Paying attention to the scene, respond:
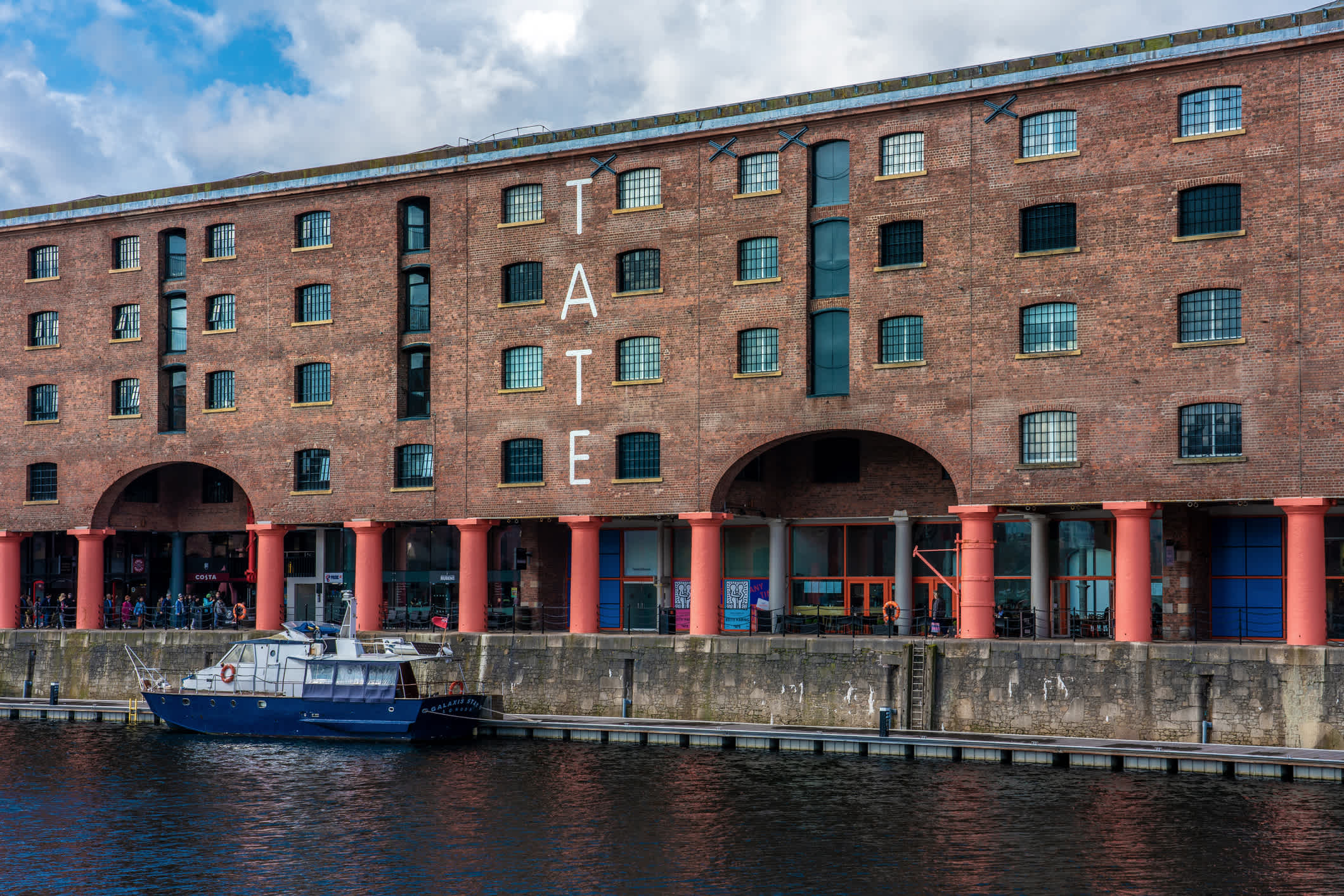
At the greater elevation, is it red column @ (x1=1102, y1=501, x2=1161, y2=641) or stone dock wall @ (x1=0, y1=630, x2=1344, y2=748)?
red column @ (x1=1102, y1=501, x2=1161, y2=641)

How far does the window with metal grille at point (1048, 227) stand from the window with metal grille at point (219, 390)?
28.4m

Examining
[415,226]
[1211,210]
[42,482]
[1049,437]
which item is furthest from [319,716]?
[1211,210]

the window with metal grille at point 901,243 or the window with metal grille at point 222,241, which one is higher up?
the window with metal grille at point 222,241

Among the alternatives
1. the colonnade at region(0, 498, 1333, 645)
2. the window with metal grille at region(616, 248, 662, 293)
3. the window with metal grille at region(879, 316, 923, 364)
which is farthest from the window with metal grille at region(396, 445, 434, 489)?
the window with metal grille at region(879, 316, 923, 364)

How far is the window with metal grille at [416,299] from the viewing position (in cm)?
5500

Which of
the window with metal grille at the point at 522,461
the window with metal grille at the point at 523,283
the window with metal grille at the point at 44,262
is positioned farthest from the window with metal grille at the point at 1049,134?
the window with metal grille at the point at 44,262

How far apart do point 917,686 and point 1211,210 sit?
15.0 meters

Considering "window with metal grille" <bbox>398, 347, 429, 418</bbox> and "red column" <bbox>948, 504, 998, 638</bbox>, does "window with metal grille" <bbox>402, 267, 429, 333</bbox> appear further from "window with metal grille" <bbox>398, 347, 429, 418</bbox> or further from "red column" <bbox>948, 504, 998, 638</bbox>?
"red column" <bbox>948, 504, 998, 638</bbox>

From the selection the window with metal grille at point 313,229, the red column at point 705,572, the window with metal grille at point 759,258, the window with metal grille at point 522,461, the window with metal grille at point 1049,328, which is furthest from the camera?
the window with metal grille at point 313,229

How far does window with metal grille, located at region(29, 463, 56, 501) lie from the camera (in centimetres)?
6097

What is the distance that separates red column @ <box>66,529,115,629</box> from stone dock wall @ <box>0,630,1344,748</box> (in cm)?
649

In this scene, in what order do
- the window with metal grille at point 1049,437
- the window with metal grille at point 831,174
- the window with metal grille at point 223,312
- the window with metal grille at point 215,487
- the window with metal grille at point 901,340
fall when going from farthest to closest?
1. the window with metal grille at point 215,487
2. the window with metal grille at point 223,312
3. the window with metal grille at point 831,174
4. the window with metal grille at point 901,340
5. the window with metal grille at point 1049,437

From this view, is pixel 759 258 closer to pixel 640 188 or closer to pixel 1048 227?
pixel 640 188

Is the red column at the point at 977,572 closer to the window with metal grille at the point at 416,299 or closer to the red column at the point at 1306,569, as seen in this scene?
the red column at the point at 1306,569
